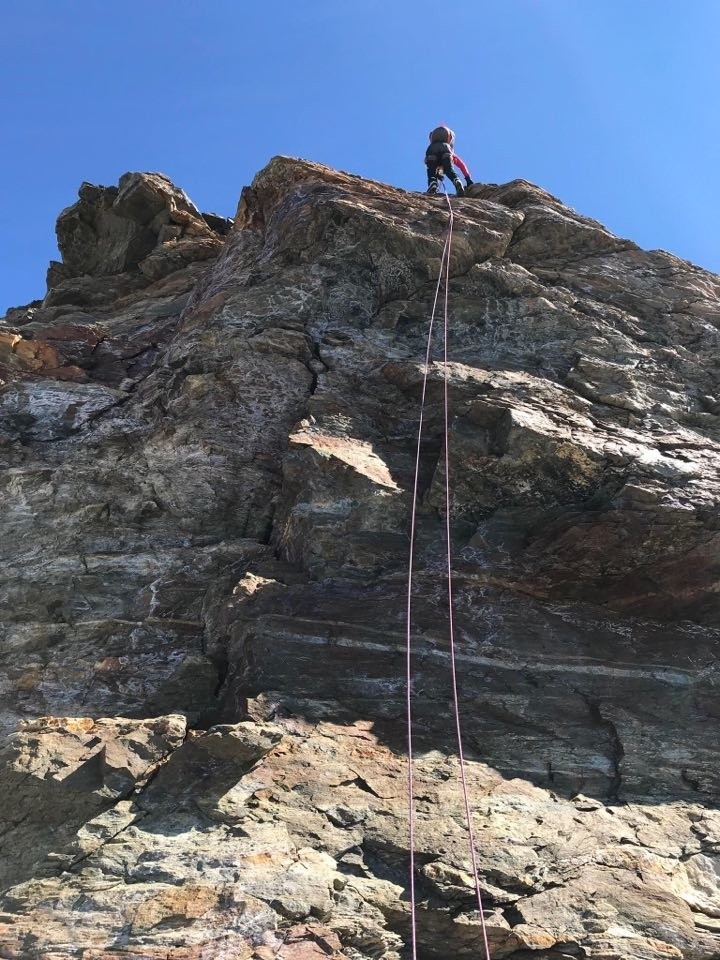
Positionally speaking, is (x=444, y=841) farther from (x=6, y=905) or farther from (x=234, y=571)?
(x=234, y=571)

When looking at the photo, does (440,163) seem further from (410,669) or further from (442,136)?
(410,669)

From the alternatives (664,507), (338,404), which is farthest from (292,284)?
(664,507)

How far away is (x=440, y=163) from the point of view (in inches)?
632

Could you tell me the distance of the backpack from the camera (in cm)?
1648

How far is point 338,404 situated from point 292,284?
2.96 m

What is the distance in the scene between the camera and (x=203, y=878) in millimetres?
5633

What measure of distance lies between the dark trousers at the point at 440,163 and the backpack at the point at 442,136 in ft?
1.30

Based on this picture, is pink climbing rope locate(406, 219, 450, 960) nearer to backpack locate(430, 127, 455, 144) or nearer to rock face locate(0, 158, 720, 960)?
rock face locate(0, 158, 720, 960)

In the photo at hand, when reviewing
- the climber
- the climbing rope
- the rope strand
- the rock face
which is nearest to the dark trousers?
the climber

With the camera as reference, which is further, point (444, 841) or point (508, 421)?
point (508, 421)

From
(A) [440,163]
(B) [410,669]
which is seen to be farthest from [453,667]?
(A) [440,163]

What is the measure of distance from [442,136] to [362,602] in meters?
12.0

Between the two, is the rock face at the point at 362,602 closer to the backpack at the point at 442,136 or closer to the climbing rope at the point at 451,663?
the climbing rope at the point at 451,663

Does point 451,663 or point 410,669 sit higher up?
point 451,663
